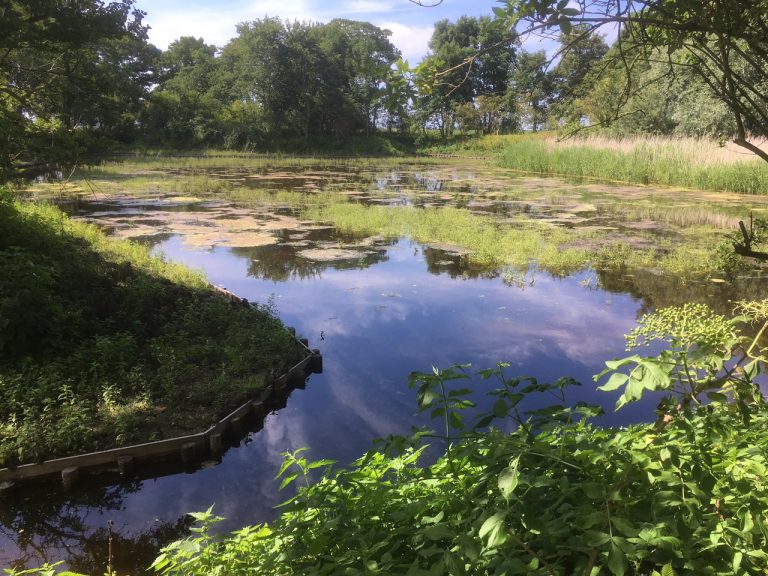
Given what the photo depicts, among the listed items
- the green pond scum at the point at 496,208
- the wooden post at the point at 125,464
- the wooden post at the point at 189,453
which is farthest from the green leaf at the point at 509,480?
the wooden post at the point at 125,464

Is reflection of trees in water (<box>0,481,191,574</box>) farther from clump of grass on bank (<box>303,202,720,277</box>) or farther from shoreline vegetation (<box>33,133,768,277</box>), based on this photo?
clump of grass on bank (<box>303,202,720,277</box>)

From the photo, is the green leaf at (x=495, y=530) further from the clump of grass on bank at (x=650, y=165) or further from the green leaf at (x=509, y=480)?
the clump of grass on bank at (x=650, y=165)

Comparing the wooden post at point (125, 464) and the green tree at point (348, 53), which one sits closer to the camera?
the wooden post at point (125, 464)

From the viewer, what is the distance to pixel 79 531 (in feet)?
11.3

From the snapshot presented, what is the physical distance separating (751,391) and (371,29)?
4597 cm

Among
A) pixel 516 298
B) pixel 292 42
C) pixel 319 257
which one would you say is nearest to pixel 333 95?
pixel 292 42

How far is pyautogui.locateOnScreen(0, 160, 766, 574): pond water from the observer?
140 inches

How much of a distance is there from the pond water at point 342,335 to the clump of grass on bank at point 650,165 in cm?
588

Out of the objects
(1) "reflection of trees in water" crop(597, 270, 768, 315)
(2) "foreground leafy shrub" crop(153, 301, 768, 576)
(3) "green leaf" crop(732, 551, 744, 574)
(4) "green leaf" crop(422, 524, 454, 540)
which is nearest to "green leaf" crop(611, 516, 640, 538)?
(2) "foreground leafy shrub" crop(153, 301, 768, 576)

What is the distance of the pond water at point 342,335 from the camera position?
11.6ft

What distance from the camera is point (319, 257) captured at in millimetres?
9375

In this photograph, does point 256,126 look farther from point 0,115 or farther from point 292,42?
point 0,115

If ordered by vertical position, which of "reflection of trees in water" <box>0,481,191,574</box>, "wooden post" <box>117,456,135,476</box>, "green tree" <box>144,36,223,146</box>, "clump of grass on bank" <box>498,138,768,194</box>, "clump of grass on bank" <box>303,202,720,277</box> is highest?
"green tree" <box>144,36,223,146</box>

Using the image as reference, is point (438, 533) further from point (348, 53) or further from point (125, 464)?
point (348, 53)
